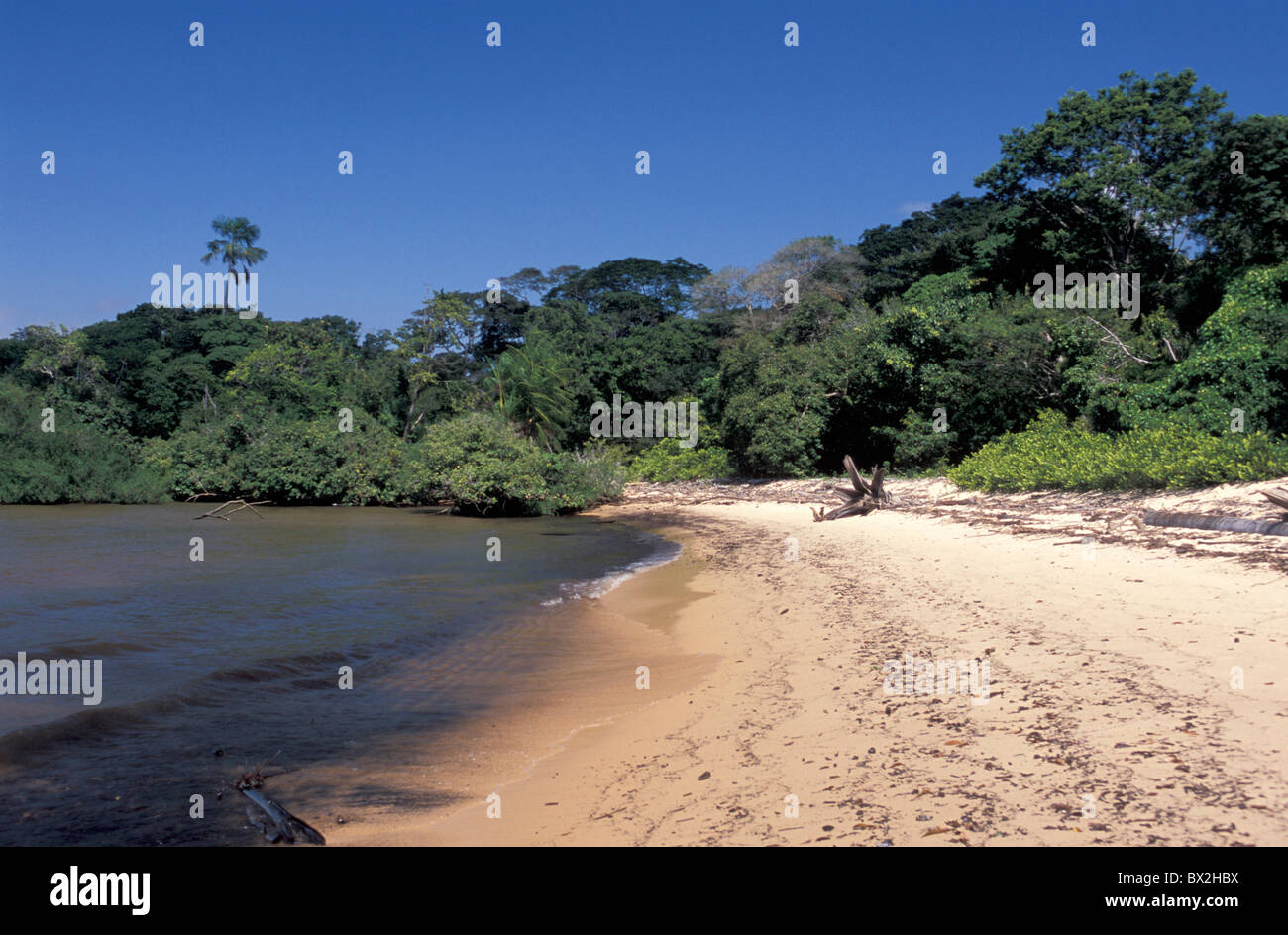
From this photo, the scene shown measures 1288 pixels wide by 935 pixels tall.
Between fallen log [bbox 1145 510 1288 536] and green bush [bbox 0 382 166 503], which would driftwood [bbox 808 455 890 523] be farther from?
green bush [bbox 0 382 166 503]

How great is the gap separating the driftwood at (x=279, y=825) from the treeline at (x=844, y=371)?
13286mm

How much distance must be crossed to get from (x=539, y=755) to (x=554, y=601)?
6.44 meters

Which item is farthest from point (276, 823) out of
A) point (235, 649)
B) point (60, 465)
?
point (60, 465)

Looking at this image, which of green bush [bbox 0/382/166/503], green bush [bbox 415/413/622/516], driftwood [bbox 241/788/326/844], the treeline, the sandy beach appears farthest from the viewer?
green bush [bbox 0/382/166/503]

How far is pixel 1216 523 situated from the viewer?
976cm

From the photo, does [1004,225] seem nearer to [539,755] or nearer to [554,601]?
[554,601]

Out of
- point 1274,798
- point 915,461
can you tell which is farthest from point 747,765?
point 915,461

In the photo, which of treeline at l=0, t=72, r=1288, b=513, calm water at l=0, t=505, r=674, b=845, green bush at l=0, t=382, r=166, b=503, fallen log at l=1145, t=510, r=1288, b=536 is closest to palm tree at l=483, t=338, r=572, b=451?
treeline at l=0, t=72, r=1288, b=513

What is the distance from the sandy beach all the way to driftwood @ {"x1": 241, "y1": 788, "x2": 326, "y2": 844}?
193 mm

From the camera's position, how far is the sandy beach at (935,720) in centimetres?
353

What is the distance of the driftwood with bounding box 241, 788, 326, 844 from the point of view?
160 inches

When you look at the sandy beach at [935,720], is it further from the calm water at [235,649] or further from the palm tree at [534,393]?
the palm tree at [534,393]
